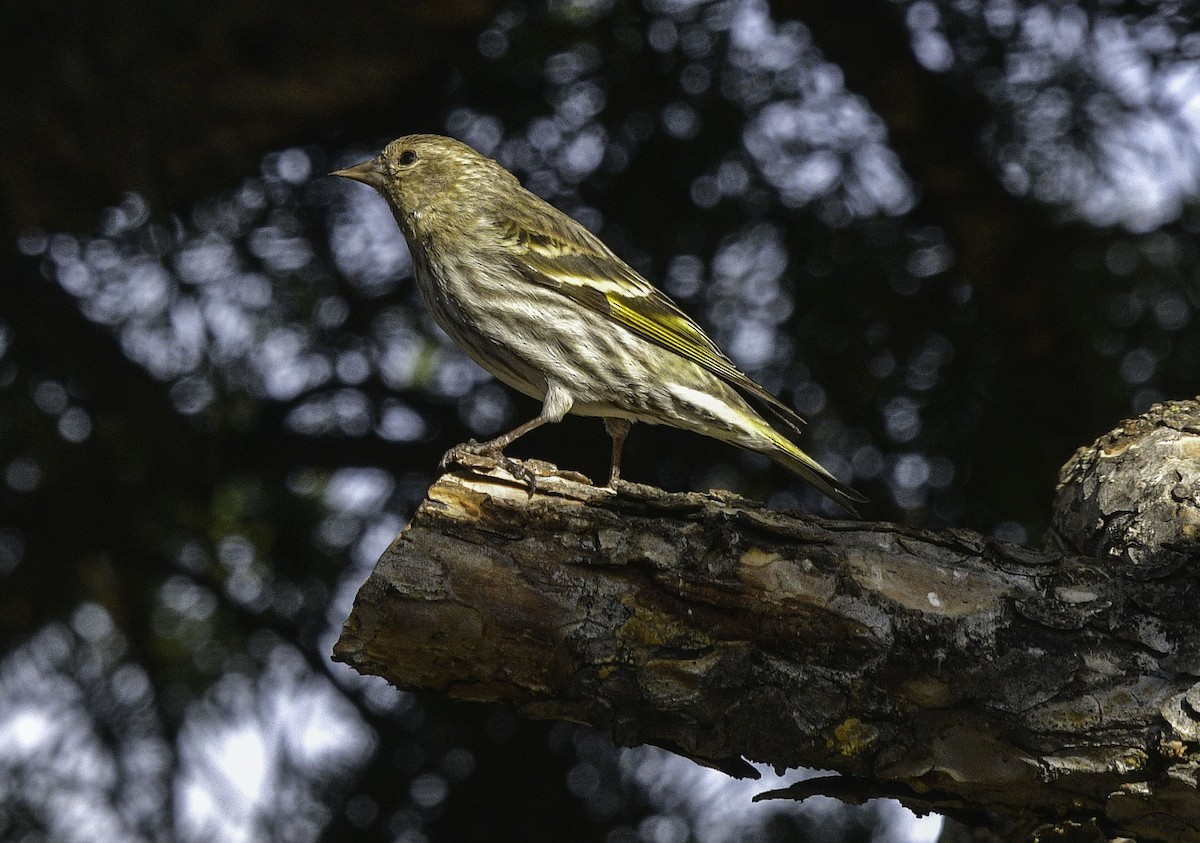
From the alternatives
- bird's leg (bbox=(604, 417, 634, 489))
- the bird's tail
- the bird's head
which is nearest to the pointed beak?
the bird's head

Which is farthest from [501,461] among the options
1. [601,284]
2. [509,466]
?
[601,284]

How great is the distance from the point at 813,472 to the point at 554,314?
80cm

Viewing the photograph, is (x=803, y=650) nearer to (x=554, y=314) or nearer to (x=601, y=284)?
(x=554, y=314)

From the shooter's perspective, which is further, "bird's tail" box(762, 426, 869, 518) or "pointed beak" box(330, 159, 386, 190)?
"pointed beak" box(330, 159, 386, 190)

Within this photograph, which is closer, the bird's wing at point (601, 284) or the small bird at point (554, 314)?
the small bird at point (554, 314)

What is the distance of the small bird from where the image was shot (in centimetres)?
330

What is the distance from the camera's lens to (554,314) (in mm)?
3434

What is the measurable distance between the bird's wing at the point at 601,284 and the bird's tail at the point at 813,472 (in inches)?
7.9

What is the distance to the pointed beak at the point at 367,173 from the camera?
3.59m

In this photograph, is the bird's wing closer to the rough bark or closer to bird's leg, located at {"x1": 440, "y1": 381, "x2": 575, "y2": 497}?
bird's leg, located at {"x1": 440, "y1": 381, "x2": 575, "y2": 497}

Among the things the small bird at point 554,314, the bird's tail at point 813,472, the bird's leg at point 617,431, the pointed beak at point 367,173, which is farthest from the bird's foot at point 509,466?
the pointed beak at point 367,173

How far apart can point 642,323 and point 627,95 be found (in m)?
0.80

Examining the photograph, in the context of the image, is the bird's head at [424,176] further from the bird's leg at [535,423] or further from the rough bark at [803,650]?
the rough bark at [803,650]

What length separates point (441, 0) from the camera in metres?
3.85
